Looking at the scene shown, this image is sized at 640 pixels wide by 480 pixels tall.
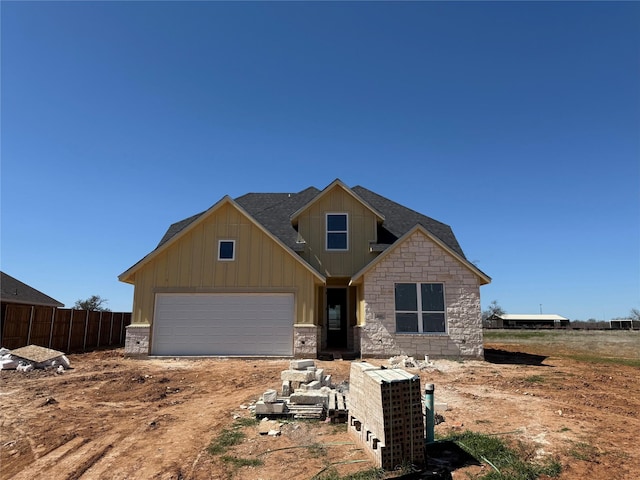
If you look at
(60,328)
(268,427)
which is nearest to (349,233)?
(268,427)

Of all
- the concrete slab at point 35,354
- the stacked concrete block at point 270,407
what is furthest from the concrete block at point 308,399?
the concrete slab at point 35,354

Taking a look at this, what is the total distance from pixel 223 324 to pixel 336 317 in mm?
5210

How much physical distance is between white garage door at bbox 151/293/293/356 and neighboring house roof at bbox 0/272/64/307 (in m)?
9.09

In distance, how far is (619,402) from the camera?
8.41m

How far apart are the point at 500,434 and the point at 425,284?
9.15 meters

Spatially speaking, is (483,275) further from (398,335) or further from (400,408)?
(400,408)

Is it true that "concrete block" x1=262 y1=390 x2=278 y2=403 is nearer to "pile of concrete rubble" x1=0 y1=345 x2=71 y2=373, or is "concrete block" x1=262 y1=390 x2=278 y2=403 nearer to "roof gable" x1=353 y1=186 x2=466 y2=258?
"pile of concrete rubble" x1=0 y1=345 x2=71 y2=373

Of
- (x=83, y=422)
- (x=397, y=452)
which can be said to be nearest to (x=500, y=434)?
(x=397, y=452)

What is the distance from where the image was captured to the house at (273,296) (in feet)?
48.5

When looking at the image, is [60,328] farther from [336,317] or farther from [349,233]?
[349,233]

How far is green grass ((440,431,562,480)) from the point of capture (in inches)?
187

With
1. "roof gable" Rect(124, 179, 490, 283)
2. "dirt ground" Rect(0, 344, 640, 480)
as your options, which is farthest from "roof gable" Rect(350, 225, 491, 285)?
"dirt ground" Rect(0, 344, 640, 480)

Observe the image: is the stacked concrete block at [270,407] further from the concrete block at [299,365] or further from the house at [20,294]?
the house at [20,294]

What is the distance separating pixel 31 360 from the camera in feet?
40.3
